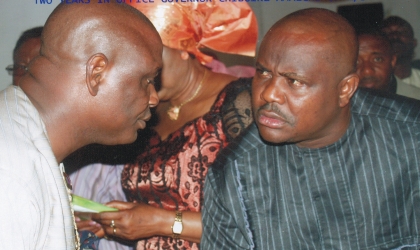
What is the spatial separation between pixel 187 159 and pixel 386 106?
85 centimetres

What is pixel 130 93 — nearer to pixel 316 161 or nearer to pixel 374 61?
pixel 316 161

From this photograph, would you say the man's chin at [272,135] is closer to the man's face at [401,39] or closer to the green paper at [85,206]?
the green paper at [85,206]

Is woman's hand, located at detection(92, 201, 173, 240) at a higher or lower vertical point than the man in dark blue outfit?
lower

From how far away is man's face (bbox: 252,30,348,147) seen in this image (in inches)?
67.6

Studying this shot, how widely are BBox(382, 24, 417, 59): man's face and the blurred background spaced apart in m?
0.10

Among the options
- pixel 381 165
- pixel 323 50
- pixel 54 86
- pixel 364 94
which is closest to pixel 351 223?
pixel 381 165

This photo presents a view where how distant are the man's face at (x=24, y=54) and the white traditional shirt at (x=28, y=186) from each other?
5.12 feet

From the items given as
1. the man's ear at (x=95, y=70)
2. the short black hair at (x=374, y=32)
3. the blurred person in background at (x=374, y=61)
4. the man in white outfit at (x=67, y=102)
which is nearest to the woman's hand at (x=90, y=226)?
the man in white outfit at (x=67, y=102)

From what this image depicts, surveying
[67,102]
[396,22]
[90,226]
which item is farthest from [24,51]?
[396,22]

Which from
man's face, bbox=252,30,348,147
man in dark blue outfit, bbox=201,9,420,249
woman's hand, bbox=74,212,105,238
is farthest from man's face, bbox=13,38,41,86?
man's face, bbox=252,30,348,147

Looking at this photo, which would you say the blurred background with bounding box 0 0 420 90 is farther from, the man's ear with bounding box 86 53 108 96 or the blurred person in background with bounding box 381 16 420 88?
the man's ear with bounding box 86 53 108 96

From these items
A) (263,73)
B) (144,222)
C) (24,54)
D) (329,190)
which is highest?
(263,73)

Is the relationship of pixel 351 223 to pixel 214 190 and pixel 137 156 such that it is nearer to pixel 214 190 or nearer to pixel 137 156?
pixel 214 190

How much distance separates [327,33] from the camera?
5.72ft
